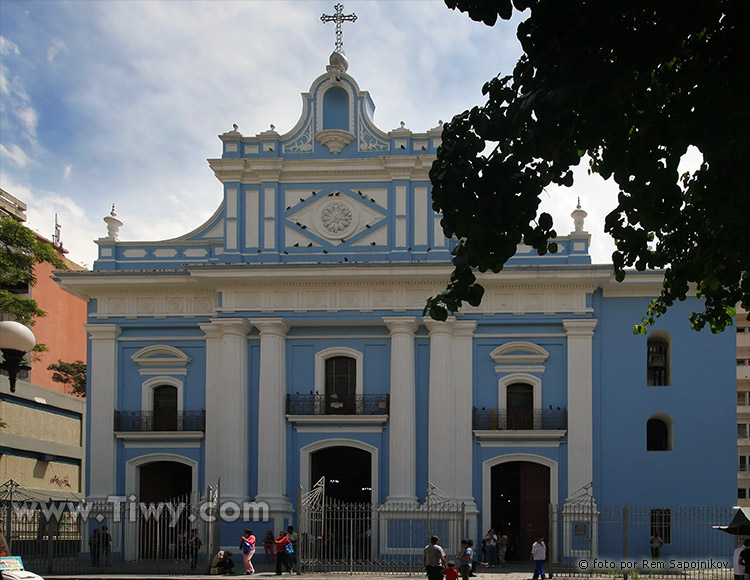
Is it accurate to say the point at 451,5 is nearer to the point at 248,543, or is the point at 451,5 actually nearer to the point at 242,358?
the point at 248,543

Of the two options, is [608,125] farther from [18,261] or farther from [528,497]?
[528,497]

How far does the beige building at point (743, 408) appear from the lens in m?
52.5

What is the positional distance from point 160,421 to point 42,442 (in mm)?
12382

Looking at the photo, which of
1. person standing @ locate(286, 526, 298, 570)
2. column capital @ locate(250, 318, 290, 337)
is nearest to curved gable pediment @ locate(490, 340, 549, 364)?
column capital @ locate(250, 318, 290, 337)

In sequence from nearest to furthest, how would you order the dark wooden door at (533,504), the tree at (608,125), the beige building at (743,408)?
the tree at (608,125) < the dark wooden door at (533,504) < the beige building at (743,408)

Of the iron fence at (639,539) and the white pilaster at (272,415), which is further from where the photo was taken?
the white pilaster at (272,415)

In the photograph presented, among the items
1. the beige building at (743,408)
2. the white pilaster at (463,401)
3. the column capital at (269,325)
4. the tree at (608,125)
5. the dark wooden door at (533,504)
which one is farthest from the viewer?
the beige building at (743,408)

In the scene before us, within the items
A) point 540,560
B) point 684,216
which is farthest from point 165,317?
point 684,216

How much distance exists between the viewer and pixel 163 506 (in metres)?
27.8

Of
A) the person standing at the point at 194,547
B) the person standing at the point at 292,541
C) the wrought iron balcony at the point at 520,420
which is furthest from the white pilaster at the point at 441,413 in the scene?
the person standing at the point at 194,547

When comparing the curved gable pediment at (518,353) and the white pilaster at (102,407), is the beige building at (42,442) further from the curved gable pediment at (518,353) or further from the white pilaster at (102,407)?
the curved gable pediment at (518,353)

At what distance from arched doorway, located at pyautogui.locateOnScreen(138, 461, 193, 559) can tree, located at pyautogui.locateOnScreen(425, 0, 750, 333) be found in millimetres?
18970

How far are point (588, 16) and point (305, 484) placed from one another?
22847 mm

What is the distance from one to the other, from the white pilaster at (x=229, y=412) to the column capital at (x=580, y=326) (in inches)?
362
